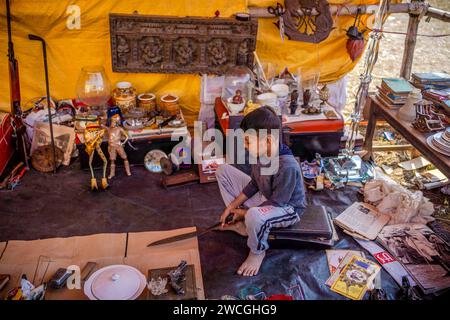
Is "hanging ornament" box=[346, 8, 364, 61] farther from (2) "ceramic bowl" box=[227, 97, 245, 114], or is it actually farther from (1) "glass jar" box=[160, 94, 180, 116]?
(1) "glass jar" box=[160, 94, 180, 116]

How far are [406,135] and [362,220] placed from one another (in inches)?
39.5

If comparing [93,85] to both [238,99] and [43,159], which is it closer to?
[43,159]

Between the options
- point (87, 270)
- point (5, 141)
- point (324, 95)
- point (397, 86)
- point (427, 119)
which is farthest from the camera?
point (324, 95)

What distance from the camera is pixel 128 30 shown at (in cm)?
496

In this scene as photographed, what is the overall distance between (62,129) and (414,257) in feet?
12.3

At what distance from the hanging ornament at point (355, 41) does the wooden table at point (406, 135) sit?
577 millimetres

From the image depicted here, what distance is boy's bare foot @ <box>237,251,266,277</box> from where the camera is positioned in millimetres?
3691

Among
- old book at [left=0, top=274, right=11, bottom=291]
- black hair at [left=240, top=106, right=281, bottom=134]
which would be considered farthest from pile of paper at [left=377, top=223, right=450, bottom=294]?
old book at [left=0, top=274, right=11, bottom=291]

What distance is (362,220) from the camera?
436 cm

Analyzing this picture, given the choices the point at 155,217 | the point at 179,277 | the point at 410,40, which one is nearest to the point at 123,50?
the point at 155,217

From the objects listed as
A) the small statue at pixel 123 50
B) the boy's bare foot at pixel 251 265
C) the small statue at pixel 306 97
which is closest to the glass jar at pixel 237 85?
the small statue at pixel 306 97

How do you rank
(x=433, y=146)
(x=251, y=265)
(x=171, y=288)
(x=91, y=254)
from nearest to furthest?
(x=171, y=288) < (x=251, y=265) < (x=91, y=254) < (x=433, y=146)

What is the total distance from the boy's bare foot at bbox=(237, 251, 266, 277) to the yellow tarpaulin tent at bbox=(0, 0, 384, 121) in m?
2.46
